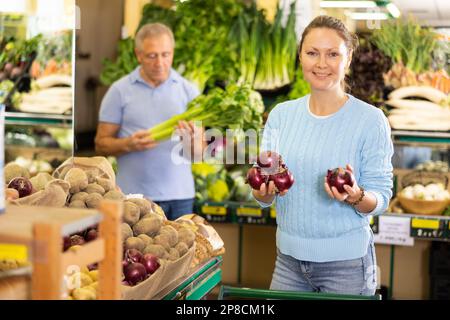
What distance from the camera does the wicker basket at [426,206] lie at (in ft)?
16.2

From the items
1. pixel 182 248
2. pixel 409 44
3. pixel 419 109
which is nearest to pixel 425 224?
pixel 419 109

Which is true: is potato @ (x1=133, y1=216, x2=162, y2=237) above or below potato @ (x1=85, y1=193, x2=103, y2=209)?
below

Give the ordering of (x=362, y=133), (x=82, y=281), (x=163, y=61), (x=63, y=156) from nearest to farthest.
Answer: (x=82, y=281)
(x=362, y=133)
(x=163, y=61)
(x=63, y=156)

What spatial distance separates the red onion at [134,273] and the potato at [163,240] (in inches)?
11.6

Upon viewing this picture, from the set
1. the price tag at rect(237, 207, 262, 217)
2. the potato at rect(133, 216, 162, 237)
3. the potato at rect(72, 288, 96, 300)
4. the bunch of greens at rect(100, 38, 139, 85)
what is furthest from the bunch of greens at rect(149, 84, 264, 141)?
the potato at rect(72, 288, 96, 300)

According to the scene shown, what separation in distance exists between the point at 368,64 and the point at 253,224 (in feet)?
4.27

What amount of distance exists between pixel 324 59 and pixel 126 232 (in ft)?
3.34

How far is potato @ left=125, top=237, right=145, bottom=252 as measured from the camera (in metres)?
2.74

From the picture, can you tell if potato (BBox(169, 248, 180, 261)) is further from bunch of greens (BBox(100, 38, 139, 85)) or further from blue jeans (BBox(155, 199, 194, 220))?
bunch of greens (BBox(100, 38, 139, 85))

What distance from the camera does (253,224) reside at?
5.17 meters

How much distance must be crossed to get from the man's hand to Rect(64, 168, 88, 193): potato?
1582mm

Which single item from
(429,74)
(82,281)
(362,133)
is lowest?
(82,281)
